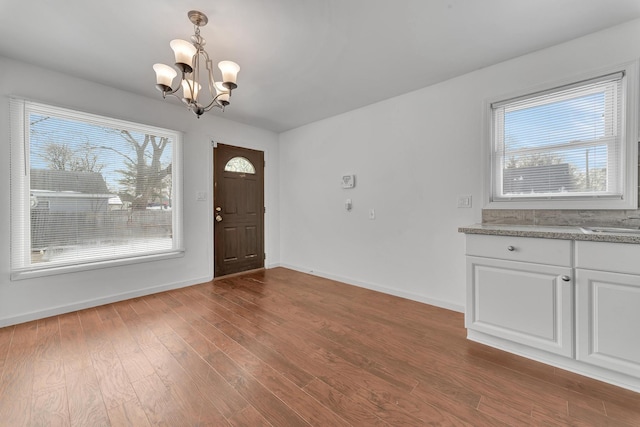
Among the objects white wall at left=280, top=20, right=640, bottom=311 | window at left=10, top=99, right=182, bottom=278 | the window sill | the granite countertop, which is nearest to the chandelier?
white wall at left=280, top=20, right=640, bottom=311

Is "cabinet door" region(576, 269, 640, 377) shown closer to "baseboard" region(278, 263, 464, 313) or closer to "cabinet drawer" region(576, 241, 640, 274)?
"cabinet drawer" region(576, 241, 640, 274)

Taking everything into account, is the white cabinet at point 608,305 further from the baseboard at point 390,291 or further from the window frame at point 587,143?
the baseboard at point 390,291

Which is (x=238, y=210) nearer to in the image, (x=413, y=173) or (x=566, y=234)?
(x=413, y=173)

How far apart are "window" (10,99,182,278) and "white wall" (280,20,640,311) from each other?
214 cm

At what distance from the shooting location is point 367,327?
239 centimetres

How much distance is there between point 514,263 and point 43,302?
4.37m

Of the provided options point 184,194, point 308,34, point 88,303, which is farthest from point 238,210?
point 308,34

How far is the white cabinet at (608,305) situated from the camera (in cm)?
153

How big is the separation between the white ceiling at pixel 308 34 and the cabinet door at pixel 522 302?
1.83 meters

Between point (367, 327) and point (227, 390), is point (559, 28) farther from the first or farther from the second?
point (227, 390)

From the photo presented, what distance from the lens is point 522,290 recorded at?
6.19ft

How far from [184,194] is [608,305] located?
4.30m

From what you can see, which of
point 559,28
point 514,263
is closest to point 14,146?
point 514,263

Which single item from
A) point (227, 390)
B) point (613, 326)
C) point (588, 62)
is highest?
point (588, 62)
